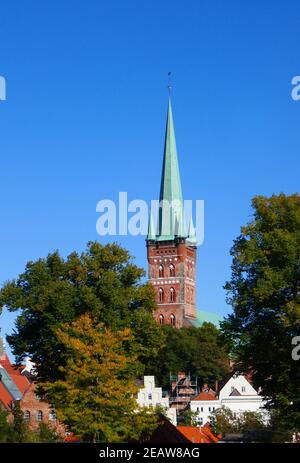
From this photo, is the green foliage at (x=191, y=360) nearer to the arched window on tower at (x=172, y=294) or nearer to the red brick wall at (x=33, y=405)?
the red brick wall at (x=33, y=405)

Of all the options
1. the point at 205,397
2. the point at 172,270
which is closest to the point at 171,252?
the point at 172,270

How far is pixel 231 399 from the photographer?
371 ft

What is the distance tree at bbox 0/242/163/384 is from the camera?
61.7 metres

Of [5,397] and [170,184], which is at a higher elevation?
[170,184]

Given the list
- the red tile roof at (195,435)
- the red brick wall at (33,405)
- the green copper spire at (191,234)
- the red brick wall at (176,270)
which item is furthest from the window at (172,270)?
the red tile roof at (195,435)

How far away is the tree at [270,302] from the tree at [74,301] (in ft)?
35.9

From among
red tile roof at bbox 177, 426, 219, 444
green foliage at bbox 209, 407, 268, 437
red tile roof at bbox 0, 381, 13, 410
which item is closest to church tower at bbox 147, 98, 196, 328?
red tile roof at bbox 0, 381, 13, 410

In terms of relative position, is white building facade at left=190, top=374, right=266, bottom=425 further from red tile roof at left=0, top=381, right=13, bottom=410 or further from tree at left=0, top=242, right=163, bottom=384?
tree at left=0, top=242, right=163, bottom=384

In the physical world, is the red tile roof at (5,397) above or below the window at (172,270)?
below

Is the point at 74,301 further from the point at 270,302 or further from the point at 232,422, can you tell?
the point at 232,422

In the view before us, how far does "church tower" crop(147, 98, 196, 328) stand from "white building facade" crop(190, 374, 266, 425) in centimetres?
5058

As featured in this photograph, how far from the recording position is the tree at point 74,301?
202ft

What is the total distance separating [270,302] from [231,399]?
215 feet
